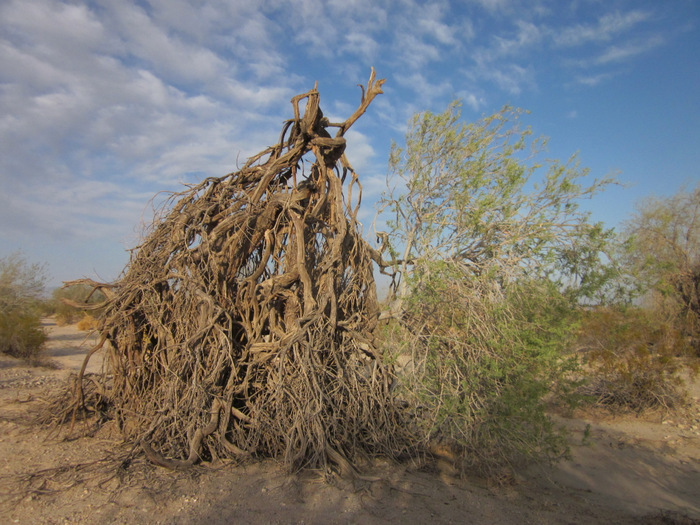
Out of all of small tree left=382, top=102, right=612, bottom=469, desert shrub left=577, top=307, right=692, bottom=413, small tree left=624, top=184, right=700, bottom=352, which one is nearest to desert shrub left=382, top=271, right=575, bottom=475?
small tree left=382, top=102, right=612, bottom=469

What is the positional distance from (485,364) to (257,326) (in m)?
2.47

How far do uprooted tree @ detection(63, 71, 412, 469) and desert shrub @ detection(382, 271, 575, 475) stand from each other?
0.52 metres

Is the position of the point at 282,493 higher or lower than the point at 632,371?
lower

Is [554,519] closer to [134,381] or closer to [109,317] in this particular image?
[134,381]

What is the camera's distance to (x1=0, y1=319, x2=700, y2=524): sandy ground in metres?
3.47

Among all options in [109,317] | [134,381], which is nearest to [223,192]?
[109,317]

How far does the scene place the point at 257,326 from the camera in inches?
201

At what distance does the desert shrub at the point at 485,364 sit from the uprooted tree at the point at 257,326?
52 centimetres

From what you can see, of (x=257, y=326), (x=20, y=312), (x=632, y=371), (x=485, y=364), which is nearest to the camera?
(x=485, y=364)

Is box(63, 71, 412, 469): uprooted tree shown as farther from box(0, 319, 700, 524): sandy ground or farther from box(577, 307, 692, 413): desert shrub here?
box(577, 307, 692, 413): desert shrub

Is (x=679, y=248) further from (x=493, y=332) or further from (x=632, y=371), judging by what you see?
(x=493, y=332)

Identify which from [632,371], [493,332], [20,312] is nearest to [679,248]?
[632,371]

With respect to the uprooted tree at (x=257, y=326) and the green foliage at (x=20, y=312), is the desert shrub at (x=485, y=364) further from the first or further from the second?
the green foliage at (x=20, y=312)

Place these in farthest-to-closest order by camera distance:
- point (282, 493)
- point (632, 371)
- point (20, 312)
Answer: point (20, 312) < point (632, 371) < point (282, 493)
